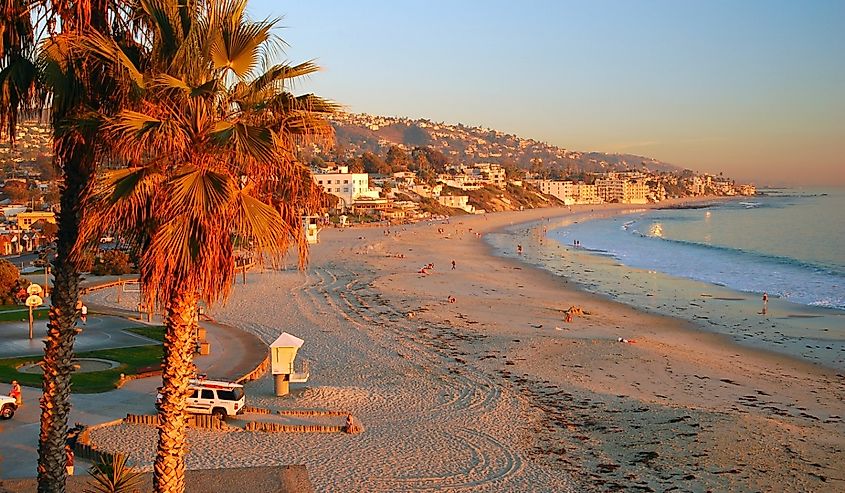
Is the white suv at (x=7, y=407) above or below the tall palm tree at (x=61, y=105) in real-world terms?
below

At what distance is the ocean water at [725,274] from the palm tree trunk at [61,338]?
72.3 ft

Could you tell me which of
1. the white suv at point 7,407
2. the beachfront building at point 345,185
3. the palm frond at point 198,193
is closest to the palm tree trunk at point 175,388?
the palm frond at point 198,193

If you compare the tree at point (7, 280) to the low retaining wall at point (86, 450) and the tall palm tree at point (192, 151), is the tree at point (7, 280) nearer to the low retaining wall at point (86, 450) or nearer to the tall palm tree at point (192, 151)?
the low retaining wall at point (86, 450)

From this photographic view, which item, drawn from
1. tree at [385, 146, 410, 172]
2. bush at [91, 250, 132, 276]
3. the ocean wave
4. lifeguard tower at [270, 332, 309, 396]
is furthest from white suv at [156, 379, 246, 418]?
tree at [385, 146, 410, 172]

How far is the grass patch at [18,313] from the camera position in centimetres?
2369

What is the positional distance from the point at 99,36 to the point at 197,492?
6.75 metres

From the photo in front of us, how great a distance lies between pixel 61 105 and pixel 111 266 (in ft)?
112

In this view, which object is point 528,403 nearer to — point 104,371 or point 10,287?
point 104,371

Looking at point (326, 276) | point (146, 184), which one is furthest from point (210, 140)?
point (326, 276)

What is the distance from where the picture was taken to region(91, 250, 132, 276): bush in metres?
37.4

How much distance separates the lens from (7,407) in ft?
44.4

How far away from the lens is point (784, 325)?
28.8 meters

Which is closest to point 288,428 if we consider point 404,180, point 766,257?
point 766,257

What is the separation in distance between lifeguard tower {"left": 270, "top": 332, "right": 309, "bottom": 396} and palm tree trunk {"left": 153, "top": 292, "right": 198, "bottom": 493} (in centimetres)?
957
